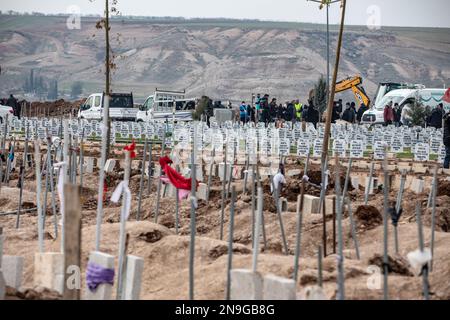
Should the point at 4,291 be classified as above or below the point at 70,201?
below

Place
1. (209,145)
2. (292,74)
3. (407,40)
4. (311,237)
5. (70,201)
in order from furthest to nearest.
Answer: (407,40), (292,74), (209,145), (311,237), (70,201)

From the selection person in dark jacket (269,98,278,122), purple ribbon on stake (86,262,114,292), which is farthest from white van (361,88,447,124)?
purple ribbon on stake (86,262,114,292)

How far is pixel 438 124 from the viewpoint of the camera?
4553cm

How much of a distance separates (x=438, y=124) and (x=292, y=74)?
91.8 metres

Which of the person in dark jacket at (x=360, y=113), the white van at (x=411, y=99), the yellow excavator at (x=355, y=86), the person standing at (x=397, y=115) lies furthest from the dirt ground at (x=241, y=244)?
the yellow excavator at (x=355, y=86)

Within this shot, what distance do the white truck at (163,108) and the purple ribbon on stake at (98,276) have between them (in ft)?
129

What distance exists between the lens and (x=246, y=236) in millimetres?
20453

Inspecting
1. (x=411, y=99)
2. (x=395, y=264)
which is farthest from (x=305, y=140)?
(x=395, y=264)

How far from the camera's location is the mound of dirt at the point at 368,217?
2019cm

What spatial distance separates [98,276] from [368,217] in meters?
7.04

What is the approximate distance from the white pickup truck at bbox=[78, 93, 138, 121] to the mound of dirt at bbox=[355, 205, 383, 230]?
110 ft

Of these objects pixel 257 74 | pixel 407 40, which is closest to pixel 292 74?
pixel 257 74

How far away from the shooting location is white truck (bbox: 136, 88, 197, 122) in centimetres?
5447
